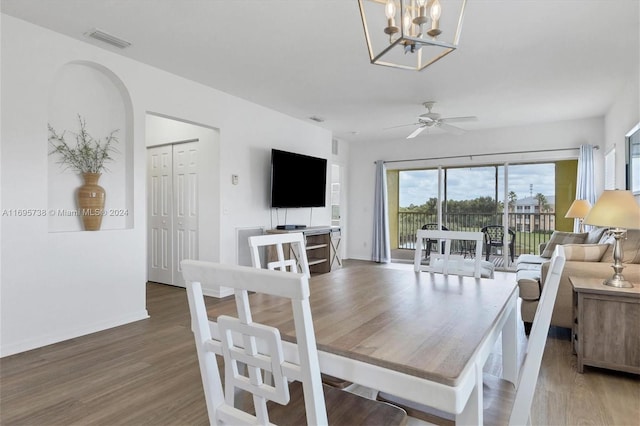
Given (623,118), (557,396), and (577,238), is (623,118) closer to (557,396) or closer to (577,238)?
(577,238)

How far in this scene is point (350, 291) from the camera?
5.86 feet

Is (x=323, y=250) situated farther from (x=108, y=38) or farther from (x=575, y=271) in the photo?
(x=108, y=38)

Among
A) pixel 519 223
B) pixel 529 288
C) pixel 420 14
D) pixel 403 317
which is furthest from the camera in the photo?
pixel 519 223

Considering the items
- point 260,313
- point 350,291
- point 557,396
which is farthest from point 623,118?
point 260,313

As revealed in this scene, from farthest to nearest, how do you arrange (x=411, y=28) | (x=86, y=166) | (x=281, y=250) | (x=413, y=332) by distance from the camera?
1. (x=86, y=166)
2. (x=281, y=250)
3. (x=411, y=28)
4. (x=413, y=332)

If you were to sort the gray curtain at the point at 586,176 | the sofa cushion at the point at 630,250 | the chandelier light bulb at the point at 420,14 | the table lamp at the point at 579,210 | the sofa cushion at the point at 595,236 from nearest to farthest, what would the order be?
the chandelier light bulb at the point at 420,14 < the sofa cushion at the point at 630,250 < the sofa cushion at the point at 595,236 < the table lamp at the point at 579,210 < the gray curtain at the point at 586,176

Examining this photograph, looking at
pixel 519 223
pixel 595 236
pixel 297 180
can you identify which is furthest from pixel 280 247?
pixel 519 223

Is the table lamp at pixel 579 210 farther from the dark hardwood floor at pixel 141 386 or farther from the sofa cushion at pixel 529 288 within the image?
the dark hardwood floor at pixel 141 386

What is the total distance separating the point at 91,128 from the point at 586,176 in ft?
21.8

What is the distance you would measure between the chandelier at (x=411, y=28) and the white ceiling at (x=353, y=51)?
13 centimetres

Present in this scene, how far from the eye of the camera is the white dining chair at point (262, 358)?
81 centimetres

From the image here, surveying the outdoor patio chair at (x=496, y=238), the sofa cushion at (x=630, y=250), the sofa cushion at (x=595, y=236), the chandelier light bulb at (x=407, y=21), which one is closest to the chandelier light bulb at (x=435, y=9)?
the chandelier light bulb at (x=407, y=21)

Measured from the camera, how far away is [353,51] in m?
3.36

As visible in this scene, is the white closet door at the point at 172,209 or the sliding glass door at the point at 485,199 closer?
the white closet door at the point at 172,209
